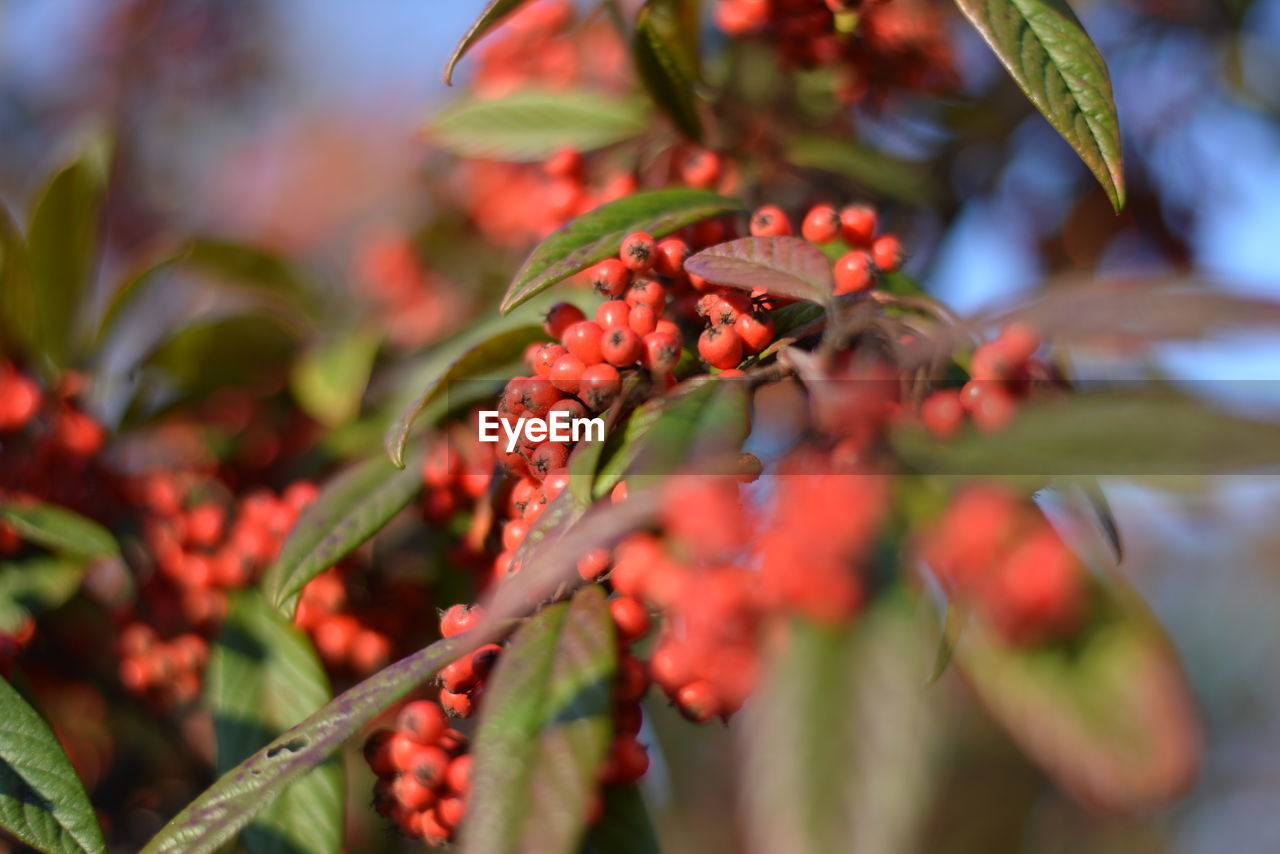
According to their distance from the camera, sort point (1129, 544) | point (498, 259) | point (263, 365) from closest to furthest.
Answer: point (263, 365) → point (498, 259) → point (1129, 544)

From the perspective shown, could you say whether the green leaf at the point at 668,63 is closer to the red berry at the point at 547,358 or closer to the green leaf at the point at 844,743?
the red berry at the point at 547,358

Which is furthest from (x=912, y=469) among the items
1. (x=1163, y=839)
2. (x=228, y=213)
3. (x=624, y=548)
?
(x=1163, y=839)

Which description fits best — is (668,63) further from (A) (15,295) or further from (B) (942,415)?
(A) (15,295)

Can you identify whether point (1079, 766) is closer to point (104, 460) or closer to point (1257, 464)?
point (1257, 464)

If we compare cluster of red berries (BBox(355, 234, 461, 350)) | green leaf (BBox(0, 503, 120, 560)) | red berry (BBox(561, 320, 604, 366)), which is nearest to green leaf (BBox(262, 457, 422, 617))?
green leaf (BBox(0, 503, 120, 560))

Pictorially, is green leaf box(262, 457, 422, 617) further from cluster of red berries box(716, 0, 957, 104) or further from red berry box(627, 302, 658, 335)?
cluster of red berries box(716, 0, 957, 104)

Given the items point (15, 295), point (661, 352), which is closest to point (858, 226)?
point (661, 352)
